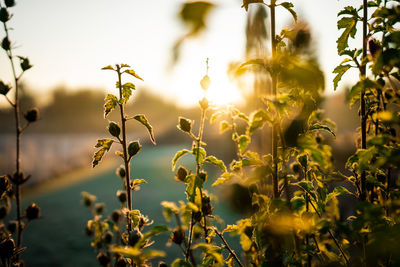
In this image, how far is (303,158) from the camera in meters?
1.16

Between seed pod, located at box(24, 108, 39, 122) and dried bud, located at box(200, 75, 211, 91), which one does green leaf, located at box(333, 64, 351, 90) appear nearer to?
dried bud, located at box(200, 75, 211, 91)

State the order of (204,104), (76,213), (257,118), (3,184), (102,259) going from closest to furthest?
(257,118)
(204,104)
(3,184)
(102,259)
(76,213)

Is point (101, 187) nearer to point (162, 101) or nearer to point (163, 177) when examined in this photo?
point (163, 177)

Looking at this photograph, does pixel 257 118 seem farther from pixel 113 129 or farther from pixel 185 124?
pixel 113 129

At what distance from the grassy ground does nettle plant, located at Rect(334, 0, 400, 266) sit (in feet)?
6.34

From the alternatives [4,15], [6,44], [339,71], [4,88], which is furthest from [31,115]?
[339,71]

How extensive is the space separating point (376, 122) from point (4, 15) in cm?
188

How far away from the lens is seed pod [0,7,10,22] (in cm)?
139

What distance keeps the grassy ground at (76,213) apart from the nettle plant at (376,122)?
1932mm

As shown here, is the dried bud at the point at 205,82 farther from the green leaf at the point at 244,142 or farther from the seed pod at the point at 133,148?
the seed pod at the point at 133,148

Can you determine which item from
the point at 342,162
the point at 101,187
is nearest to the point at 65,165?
the point at 101,187

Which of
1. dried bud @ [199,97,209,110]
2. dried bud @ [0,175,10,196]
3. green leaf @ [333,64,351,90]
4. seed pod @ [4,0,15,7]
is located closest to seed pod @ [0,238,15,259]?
dried bud @ [0,175,10,196]

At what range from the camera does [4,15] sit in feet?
A: 4.58

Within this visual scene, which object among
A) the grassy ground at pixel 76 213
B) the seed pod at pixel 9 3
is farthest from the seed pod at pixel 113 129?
the grassy ground at pixel 76 213
